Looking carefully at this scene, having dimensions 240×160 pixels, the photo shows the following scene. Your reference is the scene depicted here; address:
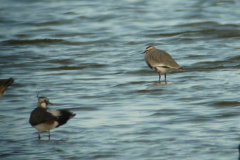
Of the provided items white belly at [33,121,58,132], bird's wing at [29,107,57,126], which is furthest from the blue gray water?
bird's wing at [29,107,57,126]

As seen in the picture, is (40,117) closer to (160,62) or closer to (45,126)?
(45,126)

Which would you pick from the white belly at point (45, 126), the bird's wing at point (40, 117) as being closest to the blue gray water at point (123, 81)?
the white belly at point (45, 126)

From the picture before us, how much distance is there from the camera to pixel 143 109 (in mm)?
7363

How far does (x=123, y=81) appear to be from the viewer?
9883mm

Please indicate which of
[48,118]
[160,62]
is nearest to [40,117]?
[48,118]

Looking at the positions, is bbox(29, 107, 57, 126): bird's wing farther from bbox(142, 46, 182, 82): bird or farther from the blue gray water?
bbox(142, 46, 182, 82): bird

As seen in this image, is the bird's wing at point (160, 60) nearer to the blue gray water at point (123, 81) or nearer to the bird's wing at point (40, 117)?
the blue gray water at point (123, 81)

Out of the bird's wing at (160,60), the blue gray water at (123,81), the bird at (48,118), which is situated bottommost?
the blue gray water at (123,81)

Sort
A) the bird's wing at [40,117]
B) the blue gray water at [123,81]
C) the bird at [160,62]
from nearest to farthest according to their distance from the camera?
1. the blue gray water at [123,81]
2. the bird's wing at [40,117]
3. the bird at [160,62]

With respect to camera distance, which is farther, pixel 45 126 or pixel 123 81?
pixel 123 81

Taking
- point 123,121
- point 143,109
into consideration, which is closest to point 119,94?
point 143,109

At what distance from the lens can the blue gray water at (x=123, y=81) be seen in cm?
568

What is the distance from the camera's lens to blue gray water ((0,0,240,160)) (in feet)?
18.6

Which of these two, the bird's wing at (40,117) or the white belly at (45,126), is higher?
the bird's wing at (40,117)
